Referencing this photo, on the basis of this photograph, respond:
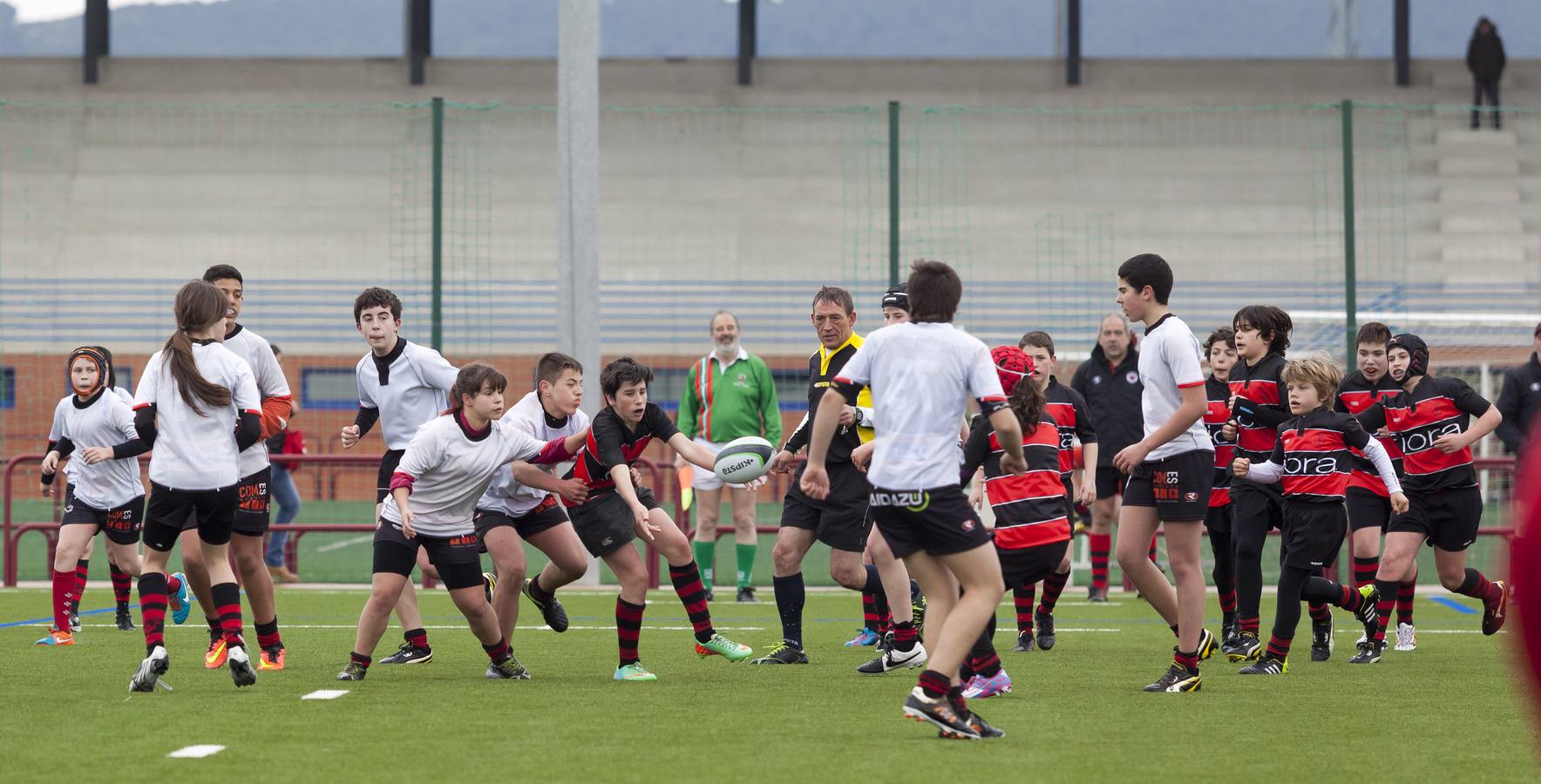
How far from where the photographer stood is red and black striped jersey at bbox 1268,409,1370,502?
300 inches

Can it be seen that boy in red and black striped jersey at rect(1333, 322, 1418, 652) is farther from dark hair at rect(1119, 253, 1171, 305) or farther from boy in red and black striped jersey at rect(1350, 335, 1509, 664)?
Result: dark hair at rect(1119, 253, 1171, 305)

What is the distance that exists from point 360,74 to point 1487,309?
17.0m

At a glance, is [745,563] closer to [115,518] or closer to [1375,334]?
[115,518]

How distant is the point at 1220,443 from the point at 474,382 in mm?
3906

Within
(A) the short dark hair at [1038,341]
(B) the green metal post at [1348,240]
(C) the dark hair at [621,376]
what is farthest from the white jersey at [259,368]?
(B) the green metal post at [1348,240]

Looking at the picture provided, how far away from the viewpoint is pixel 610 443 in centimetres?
699

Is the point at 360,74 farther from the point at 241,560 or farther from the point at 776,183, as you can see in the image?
the point at 241,560

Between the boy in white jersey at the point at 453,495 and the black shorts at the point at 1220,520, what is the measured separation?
11.7 feet

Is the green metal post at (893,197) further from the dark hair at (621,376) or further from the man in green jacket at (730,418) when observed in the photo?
the dark hair at (621,376)

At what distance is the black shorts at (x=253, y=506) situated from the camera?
23.6ft

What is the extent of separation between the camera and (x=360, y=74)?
1035 inches

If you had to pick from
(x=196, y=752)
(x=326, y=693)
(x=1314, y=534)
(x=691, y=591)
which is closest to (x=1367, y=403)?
(x=1314, y=534)

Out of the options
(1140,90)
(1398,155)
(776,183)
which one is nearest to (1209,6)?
(1140,90)

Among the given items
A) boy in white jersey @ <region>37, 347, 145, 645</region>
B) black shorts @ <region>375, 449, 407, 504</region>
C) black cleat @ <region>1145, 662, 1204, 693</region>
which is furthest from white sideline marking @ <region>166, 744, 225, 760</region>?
boy in white jersey @ <region>37, 347, 145, 645</region>
